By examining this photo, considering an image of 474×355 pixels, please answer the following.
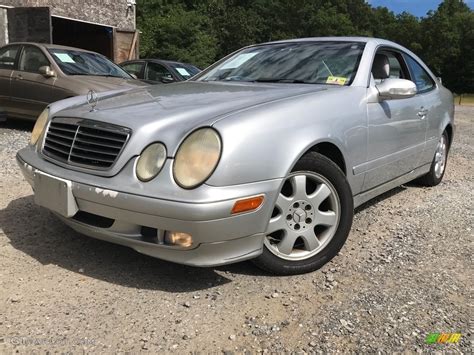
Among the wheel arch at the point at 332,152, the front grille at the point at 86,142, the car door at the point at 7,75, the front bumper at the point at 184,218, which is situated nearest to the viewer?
the front bumper at the point at 184,218

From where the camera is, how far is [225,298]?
2641 mm

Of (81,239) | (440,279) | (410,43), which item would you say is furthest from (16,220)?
(410,43)

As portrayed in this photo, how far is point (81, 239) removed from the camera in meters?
3.29

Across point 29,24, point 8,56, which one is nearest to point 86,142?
point 8,56

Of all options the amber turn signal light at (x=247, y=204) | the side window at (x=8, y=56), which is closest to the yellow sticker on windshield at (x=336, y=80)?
the amber turn signal light at (x=247, y=204)

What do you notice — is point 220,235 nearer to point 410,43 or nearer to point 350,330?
point 350,330

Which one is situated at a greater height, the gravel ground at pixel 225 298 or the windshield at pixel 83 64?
the windshield at pixel 83 64

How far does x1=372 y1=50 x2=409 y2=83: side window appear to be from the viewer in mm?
3889

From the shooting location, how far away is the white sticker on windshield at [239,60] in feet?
13.6

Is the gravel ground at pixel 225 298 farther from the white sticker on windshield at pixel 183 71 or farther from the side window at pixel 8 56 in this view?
the white sticker on windshield at pixel 183 71

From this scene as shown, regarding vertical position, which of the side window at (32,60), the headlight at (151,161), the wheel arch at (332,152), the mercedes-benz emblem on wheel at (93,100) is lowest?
the side window at (32,60)

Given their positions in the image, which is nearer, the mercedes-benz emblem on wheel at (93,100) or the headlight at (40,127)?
the mercedes-benz emblem on wheel at (93,100)

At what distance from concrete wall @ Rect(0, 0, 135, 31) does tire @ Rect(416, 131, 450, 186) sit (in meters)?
11.4

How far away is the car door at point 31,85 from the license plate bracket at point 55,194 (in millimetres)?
4929
